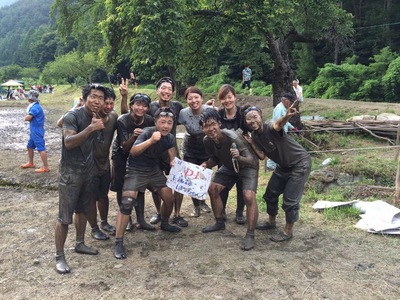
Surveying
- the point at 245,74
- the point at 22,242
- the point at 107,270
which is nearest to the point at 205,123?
the point at 107,270

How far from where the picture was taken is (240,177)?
4.88 meters

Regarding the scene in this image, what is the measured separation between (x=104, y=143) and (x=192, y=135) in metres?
1.34

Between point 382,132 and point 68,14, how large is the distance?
14.0 m

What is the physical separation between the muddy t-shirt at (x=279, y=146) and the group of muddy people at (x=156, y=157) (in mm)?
13

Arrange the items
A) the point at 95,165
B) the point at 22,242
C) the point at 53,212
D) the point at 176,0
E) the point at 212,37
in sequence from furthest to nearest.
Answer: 1. the point at 212,37
2. the point at 176,0
3. the point at 53,212
4. the point at 22,242
5. the point at 95,165

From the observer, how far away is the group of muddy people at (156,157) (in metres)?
3.97

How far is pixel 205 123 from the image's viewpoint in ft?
14.9

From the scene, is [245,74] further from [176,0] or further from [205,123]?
[205,123]

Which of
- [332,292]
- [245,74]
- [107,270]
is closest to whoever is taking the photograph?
[332,292]

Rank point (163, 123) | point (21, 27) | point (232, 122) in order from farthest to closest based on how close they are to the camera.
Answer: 1. point (21, 27)
2. point (232, 122)
3. point (163, 123)

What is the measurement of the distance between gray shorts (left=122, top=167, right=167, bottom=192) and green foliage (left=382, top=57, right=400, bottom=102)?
1863 cm

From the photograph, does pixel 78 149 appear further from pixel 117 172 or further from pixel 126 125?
pixel 117 172

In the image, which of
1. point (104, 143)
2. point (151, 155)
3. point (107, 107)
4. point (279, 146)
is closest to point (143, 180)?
point (151, 155)

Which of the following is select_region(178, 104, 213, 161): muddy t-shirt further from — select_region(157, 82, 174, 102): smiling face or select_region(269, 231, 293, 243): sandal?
select_region(269, 231, 293, 243): sandal
